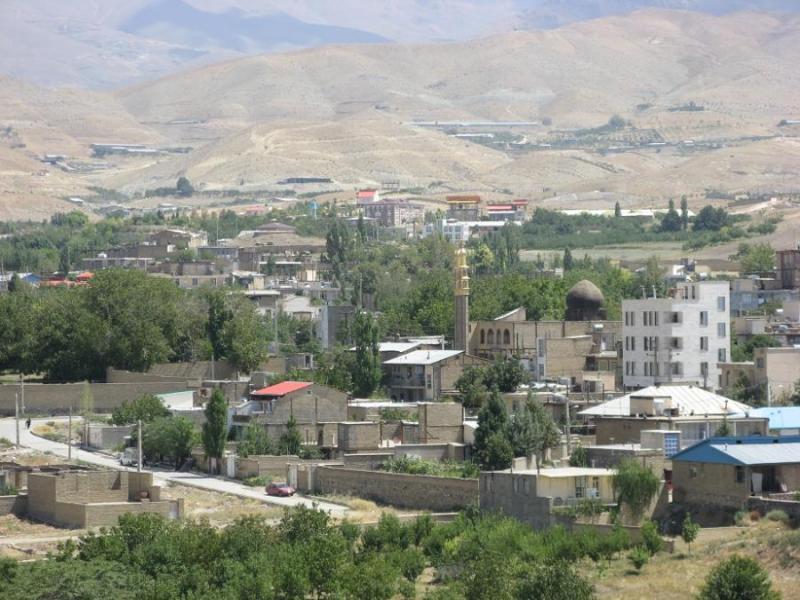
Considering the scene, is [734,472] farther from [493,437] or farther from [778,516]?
[493,437]

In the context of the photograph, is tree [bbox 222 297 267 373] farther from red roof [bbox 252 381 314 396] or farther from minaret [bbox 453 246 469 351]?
red roof [bbox 252 381 314 396]

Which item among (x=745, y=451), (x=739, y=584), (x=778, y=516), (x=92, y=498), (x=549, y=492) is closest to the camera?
(x=739, y=584)

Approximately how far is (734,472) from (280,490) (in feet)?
45.7

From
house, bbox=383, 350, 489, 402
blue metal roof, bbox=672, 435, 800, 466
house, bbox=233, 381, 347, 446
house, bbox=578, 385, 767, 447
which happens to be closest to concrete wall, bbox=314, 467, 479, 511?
house, bbox=578, 385, 767, 447

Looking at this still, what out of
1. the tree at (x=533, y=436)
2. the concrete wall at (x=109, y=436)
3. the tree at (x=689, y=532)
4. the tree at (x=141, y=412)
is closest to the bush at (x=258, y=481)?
the tree at (x=533, y=436)

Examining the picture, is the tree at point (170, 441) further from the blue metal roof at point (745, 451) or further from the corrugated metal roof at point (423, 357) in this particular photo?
the blue metal roof at point (745, 451)

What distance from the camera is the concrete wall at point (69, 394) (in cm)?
7750

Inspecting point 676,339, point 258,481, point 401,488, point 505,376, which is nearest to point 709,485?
Result: point 401,488

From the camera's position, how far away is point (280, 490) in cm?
6144

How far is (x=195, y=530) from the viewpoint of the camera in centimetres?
5138

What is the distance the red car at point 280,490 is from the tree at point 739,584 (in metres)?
19.5

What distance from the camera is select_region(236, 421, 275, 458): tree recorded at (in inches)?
2606

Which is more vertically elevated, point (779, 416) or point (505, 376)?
point (505, 376)

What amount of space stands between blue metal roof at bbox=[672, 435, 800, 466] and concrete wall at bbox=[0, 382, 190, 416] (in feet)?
91.2
